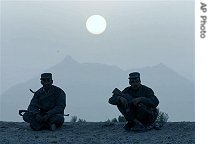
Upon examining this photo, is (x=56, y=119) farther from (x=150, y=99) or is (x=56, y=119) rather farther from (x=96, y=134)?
(x=150, y=99)

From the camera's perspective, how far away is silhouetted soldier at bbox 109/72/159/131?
1172 cm

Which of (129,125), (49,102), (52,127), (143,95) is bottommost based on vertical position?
(52,127)

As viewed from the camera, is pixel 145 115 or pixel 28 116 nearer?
pixel 145 115

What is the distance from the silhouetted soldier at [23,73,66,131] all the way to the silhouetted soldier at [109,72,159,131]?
143cm

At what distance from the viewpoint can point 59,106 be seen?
1255 cm

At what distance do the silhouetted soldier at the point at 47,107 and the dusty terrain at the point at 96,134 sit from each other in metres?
0.22

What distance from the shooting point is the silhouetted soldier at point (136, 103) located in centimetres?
1172

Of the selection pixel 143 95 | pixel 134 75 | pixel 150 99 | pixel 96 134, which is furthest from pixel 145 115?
pixel 96 134

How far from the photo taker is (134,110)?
1188 cm

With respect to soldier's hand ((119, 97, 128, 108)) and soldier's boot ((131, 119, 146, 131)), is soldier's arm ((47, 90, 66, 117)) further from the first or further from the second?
soldier's boot ((131, 119, 146, 131))

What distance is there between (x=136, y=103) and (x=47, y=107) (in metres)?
2.19
